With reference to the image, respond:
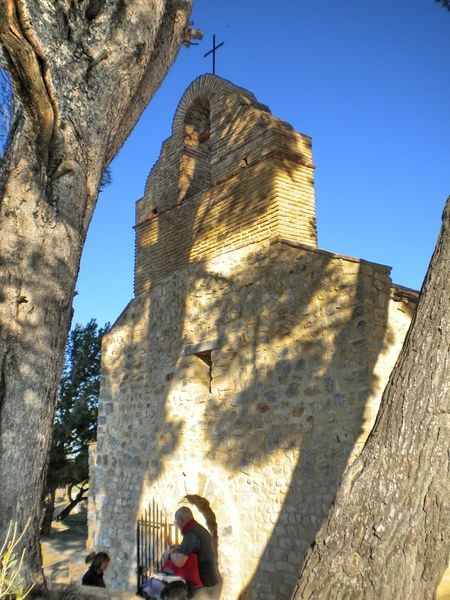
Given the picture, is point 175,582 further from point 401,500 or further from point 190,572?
point 401,500

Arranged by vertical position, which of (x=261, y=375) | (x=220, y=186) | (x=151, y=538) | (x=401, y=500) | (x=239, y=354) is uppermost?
(x=220, y=186)

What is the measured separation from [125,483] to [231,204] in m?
4.04

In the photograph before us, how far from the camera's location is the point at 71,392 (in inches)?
694

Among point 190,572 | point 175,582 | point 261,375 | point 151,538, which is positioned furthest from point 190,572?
point 151,538

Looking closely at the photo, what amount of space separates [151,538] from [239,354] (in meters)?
2.63

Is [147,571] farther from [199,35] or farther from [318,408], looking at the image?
[199,35]

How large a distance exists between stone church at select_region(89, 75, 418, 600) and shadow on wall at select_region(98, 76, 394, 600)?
2 centimetres

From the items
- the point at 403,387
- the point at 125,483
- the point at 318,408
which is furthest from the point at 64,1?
the point at 125,483

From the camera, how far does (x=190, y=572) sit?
4.60 metres

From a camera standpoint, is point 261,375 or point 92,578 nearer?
point 92,578

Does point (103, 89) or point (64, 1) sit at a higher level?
point (64, 1)

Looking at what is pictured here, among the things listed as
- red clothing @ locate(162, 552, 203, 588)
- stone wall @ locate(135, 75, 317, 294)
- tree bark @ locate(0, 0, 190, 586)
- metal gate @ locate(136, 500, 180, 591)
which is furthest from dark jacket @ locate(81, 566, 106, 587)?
stone wall @ locate(135, 75, 317, 294)

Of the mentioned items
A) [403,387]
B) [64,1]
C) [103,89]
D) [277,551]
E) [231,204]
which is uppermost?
[231,204]

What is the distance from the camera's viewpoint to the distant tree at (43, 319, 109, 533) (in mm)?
15617
